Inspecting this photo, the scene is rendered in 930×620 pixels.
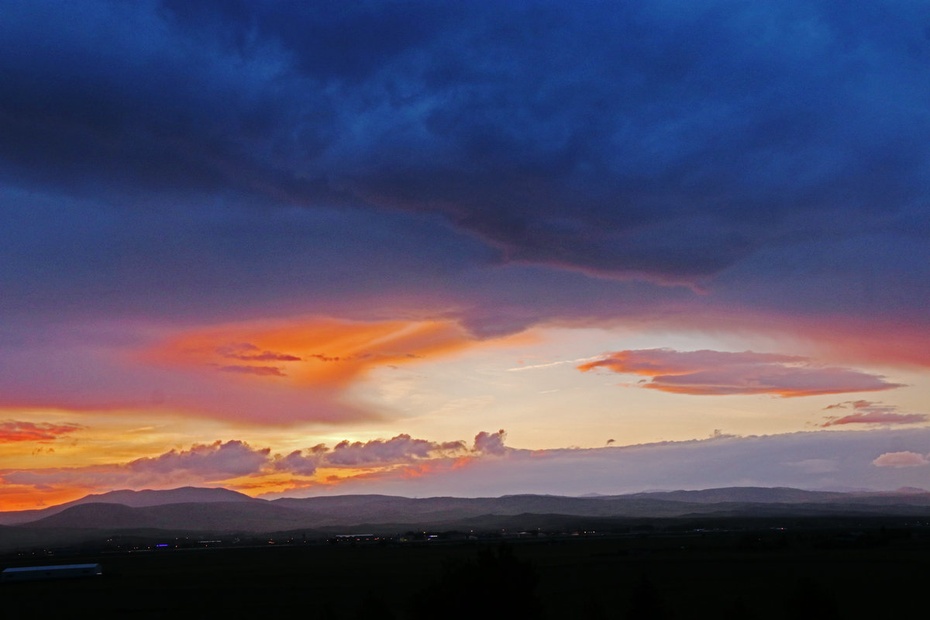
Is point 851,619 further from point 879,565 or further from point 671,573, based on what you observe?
point 879,565

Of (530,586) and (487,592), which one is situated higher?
(530,586)

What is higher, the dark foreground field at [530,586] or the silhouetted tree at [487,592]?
the silhouetted tree at [487,592]

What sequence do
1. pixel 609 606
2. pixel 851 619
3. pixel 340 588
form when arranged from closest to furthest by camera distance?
pixel 851 619, pixel 609 606, pixel 340 588

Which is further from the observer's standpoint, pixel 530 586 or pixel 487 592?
pixel 530 586

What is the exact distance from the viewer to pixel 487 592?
4738 centimetres

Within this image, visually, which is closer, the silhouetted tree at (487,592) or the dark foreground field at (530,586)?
the silhouetted tree at (487,592)

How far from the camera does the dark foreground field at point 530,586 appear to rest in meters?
50.3

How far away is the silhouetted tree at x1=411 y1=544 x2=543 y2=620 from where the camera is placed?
47.2 meters

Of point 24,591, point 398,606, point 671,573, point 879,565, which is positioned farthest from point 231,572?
point 879,565

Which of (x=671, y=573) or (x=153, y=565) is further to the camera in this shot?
(x=153, y=565)

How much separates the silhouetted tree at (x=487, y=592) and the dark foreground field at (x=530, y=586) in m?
0.06

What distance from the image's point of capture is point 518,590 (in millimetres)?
47906

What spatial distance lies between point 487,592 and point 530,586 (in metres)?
2.74

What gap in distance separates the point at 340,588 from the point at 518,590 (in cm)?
8879
